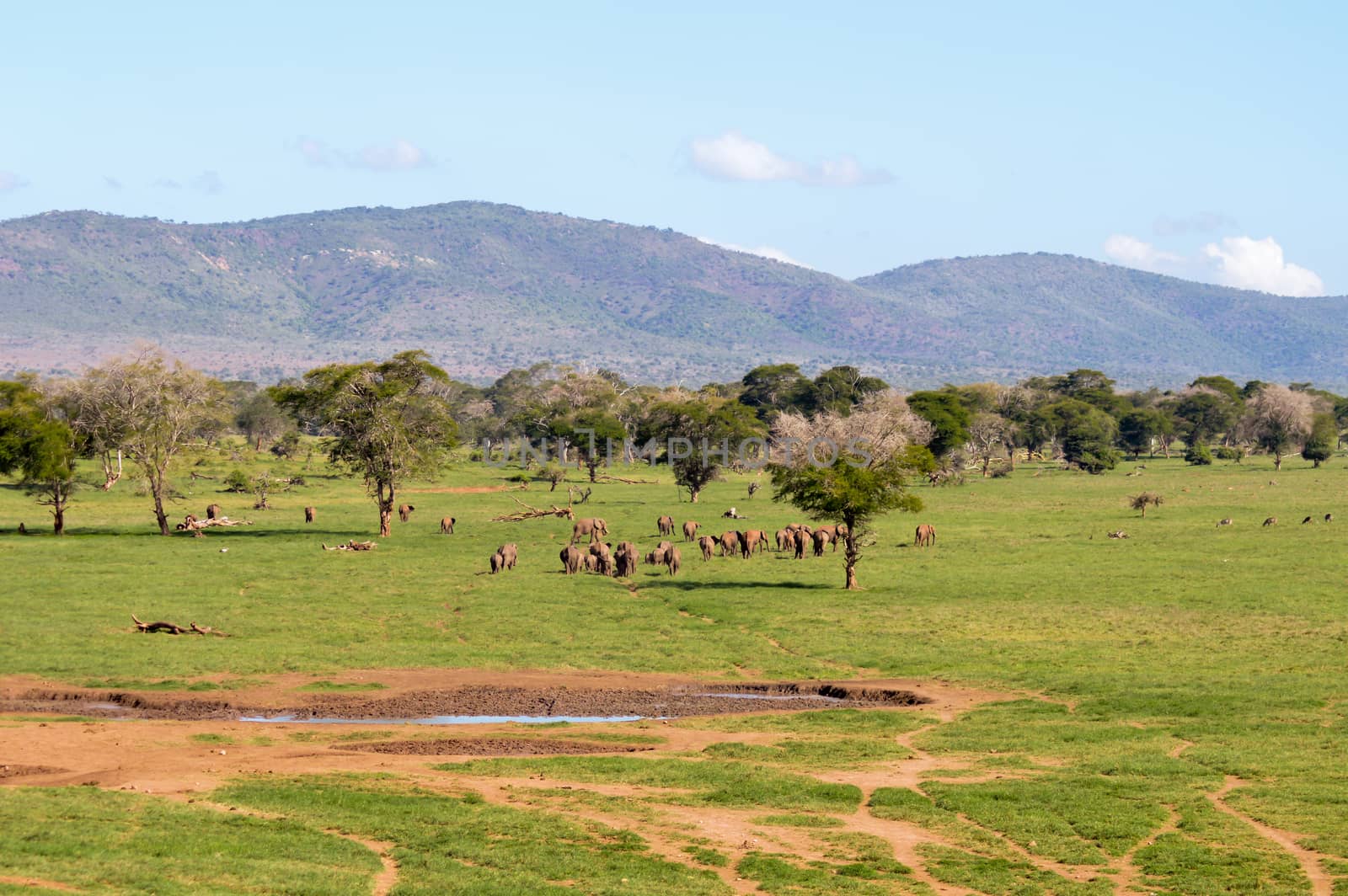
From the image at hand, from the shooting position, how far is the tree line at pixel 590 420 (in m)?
68.2

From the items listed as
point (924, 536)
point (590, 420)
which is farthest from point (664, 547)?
point (590, 420)

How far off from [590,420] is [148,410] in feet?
178

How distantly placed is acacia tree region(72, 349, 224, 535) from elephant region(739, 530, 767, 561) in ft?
92.5

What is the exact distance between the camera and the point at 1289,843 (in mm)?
21047

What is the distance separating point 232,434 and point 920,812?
151862 mm

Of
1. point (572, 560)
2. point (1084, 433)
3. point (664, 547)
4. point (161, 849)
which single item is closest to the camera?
point (161, 849)

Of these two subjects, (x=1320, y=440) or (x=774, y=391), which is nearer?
(x=1320, y=440)

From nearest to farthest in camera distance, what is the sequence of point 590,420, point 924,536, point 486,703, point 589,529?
point 486,703, point 924,536, point 589,529, point 590,420

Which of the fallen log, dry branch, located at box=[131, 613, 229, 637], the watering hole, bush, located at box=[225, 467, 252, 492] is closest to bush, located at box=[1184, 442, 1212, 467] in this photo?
bush, located at box=[225, 467, 252, 492]

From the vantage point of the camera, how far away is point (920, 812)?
75.6 feet

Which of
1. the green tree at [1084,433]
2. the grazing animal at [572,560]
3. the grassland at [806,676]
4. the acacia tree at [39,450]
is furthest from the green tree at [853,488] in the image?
the green tree at [1084,433]

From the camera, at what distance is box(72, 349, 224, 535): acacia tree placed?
223 ft

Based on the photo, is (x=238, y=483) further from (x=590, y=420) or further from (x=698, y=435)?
(x=590, y=420)

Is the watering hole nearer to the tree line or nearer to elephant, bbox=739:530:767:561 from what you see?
the tree line
